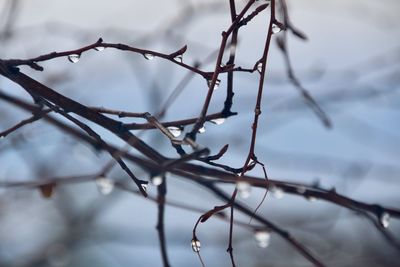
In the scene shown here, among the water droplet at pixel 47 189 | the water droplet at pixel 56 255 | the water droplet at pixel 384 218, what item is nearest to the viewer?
the water droplet at pixel 384 218

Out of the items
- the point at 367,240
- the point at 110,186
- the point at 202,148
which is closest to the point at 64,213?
the point at 367,240

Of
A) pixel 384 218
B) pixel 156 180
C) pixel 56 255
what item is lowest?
pixel 156 180

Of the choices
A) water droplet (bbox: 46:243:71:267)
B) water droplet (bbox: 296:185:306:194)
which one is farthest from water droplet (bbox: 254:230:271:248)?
water droplet (bbox: 46:243:71:267)

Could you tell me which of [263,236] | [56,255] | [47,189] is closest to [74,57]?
[47,189]

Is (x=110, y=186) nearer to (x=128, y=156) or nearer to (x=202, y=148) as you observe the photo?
(x=128, y=156)

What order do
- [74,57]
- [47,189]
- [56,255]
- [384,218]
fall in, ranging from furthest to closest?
[56,255]
[47,189]
[384,218]
[74,57]

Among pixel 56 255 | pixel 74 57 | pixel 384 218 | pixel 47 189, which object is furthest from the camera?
pixel 56 255

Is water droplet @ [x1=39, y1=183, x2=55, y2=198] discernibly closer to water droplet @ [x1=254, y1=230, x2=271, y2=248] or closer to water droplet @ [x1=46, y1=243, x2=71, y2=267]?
water droplet @ [x1=254, y1=230, x2=271, y2=248]

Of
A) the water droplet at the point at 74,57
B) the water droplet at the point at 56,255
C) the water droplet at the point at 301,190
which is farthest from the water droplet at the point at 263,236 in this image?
the water droplet at the point at 56,255

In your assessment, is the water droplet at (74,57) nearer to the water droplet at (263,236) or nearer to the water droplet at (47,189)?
the water droplet at (47,189)

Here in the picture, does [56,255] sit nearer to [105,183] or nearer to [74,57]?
[105,183]

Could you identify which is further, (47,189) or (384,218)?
(47,189)
